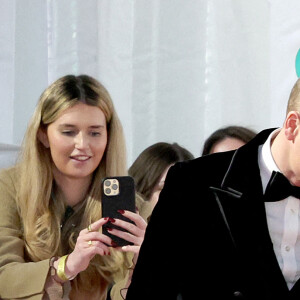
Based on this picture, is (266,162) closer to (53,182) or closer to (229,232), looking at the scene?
(229,232)

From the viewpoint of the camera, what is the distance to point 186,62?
110 inches

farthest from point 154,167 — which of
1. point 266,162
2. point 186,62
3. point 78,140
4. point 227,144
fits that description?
point 266,162

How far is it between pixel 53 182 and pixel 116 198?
32cm

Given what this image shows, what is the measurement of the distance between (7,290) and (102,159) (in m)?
0.41

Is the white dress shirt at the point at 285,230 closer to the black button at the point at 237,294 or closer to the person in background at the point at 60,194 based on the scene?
the black button at the point at 237,294

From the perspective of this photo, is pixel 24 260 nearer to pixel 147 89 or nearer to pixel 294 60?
pixel 147 89

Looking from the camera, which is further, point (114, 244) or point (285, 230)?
point (114, 244)

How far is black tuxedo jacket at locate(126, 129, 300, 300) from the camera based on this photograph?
51.6 inches

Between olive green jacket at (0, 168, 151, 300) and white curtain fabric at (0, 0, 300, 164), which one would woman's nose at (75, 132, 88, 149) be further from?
white curtain fabric at (0, 0, 300, 164)

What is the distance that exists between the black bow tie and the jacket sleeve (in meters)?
0.70

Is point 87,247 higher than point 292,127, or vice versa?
point 292,127

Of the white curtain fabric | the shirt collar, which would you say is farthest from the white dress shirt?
the white curtain fabric

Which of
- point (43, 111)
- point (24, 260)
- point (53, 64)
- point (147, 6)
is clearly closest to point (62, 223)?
point (24, 260)

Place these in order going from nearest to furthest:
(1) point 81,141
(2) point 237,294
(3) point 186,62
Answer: (2) point 237,294
(1) point 81,141
(3) point 186,62
